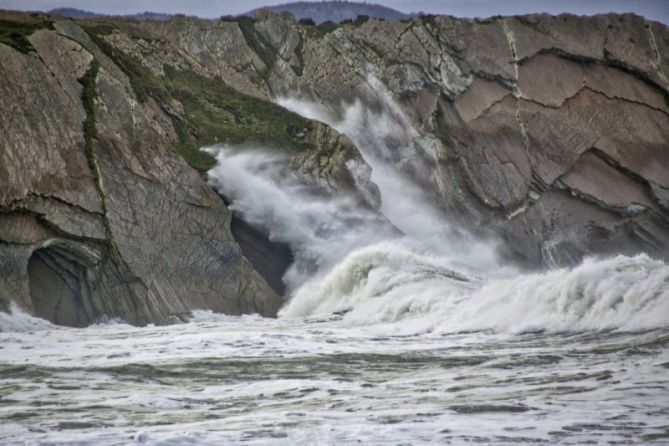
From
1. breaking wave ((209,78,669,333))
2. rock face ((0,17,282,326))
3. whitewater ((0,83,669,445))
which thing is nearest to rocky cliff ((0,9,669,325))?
rock face ((0,17,282,326))

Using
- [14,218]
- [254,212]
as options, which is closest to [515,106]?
[254,212]

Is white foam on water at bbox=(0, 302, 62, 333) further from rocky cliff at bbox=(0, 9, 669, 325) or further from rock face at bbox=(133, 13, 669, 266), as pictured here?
rock face at bbox=(133, 13, 669, 266)

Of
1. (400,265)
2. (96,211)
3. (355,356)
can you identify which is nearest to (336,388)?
(355,356)

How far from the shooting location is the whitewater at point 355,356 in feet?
54.5

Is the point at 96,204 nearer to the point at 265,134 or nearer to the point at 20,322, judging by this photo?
the point at 20,322

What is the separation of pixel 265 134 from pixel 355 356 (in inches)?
908

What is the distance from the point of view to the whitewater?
54.5 ft

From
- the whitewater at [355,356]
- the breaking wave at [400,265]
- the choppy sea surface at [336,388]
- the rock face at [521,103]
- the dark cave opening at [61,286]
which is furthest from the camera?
the rock face at [521,103]

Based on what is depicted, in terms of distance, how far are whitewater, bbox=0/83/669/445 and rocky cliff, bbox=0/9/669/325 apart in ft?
5.85

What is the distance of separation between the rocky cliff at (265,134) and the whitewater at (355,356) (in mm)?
1783

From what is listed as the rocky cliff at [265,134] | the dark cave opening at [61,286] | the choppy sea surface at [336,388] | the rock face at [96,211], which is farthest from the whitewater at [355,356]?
the rocky cliff at [265,134]

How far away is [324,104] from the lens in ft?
198

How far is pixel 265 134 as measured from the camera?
4778cm

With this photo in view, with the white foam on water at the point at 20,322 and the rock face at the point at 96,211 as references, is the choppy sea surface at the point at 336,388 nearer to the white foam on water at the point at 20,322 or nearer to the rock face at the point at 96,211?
the white foam on water at the point at 20,322
